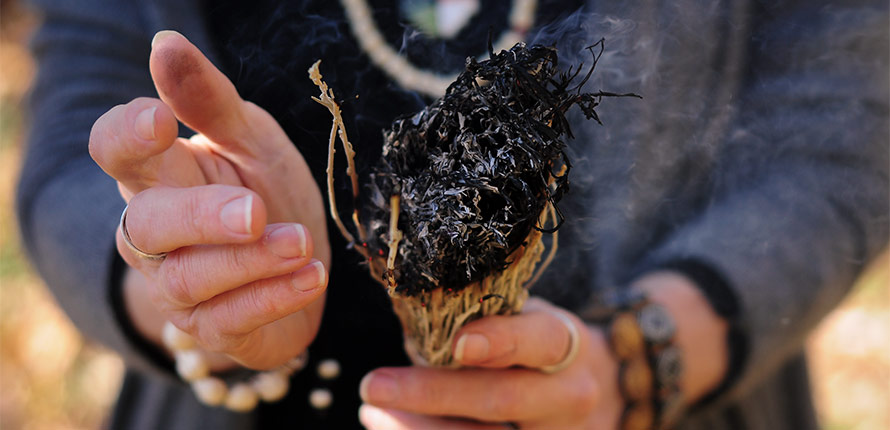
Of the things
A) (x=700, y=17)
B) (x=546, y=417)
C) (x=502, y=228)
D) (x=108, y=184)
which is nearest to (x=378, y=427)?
(x=546, y=417)

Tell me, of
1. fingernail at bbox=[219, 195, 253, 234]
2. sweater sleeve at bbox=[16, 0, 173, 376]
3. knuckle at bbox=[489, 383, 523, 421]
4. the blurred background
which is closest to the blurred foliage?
the blurred background

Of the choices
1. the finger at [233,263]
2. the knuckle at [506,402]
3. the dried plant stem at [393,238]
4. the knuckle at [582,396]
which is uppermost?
the finger at [233,263]

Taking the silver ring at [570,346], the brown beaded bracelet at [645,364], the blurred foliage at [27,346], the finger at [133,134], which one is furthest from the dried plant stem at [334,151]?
the blurred foliage at [27,346]

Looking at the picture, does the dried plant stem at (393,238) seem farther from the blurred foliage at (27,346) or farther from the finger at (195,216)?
the blurred foliage at (27,346)

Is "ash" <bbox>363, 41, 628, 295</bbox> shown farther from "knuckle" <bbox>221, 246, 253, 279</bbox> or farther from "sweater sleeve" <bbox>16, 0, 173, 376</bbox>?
"sweater sleeve" <bbox>16, 0, 173, 376</bbox>

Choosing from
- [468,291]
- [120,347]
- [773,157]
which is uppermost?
[468,291]

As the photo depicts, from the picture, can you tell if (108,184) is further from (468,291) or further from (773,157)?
(773,157)

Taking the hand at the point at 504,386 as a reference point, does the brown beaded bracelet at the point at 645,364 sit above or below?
below
